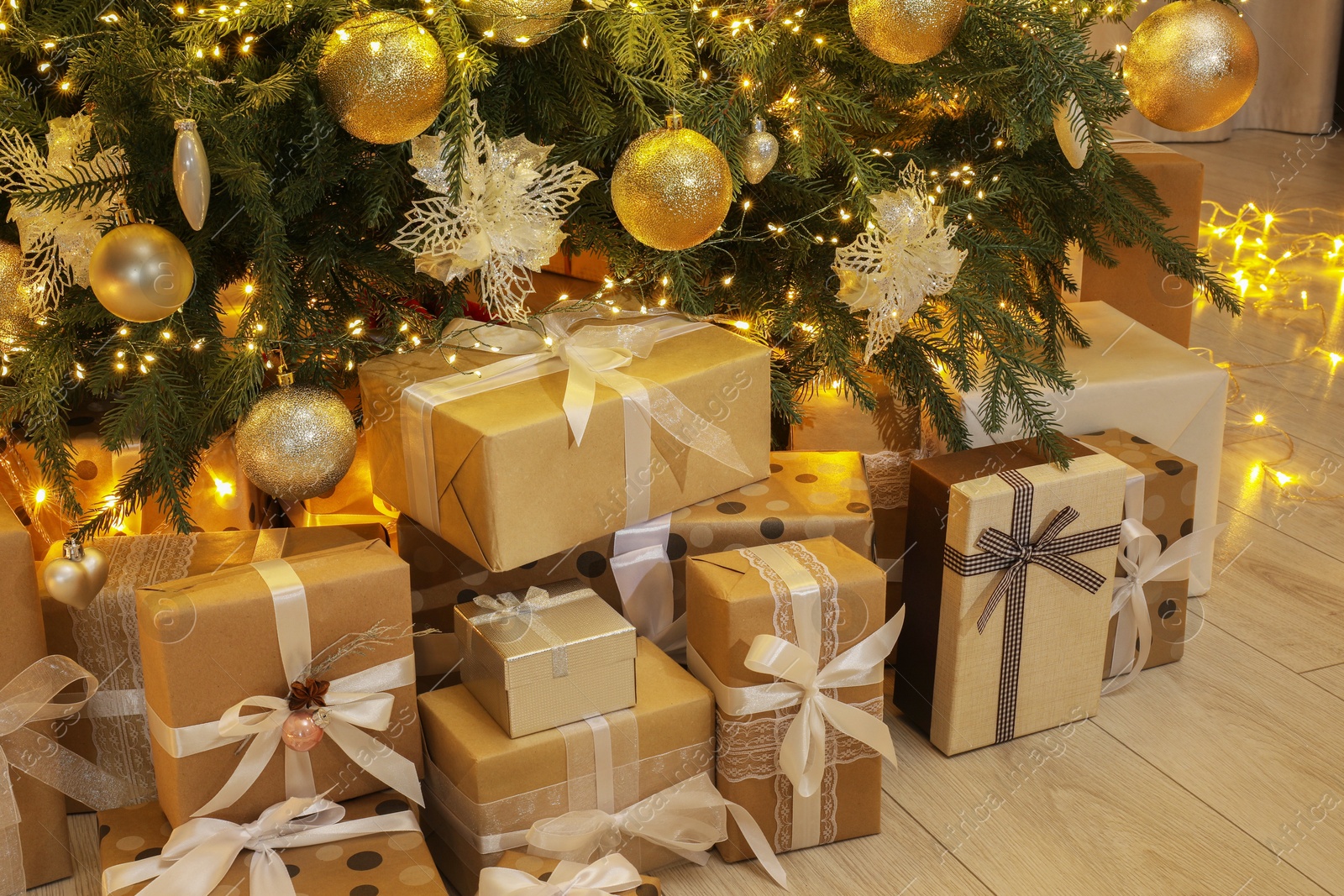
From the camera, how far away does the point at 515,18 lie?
108 cm

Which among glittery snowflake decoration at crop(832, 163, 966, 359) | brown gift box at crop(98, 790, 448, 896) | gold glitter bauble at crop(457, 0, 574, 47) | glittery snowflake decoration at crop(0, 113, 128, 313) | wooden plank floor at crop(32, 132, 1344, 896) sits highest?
gold glitter bauble at crop(457, 0, 574, 47)

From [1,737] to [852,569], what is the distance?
0.73 metres

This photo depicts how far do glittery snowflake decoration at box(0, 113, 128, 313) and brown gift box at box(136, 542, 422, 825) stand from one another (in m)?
0.32

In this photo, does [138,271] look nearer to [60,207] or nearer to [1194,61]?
[60,207]

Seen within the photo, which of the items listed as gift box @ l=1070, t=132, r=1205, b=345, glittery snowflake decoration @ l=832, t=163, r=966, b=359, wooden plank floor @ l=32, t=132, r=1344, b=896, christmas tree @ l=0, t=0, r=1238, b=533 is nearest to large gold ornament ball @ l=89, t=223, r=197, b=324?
christmas tree @ l=0, t=0, r=1238, b=533

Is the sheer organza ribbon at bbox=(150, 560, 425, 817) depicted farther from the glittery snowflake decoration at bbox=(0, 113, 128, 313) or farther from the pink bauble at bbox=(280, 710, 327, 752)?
A: the glittery snowflake decoration at bbox=(0, 113, 128, 313)

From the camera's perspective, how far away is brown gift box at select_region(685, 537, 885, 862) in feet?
3.55

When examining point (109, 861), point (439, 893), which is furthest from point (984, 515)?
Answer: point (109, 861)

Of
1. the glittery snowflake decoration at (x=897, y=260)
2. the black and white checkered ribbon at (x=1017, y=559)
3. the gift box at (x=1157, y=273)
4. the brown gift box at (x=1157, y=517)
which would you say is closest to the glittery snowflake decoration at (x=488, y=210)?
the glittery snowflake decoration at (x=897, y=260)

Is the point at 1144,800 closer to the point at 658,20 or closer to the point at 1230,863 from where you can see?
the point at 1230,863

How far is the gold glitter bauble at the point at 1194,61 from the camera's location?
3.95 ft

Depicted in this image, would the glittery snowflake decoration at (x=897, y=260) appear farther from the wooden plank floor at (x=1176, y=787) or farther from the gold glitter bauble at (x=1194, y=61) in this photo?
the wooden plank floor at (x=1176, y=787)

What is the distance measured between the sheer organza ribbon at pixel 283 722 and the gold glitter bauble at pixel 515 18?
1.62ft

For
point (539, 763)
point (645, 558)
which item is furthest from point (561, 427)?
point (539, 763)
